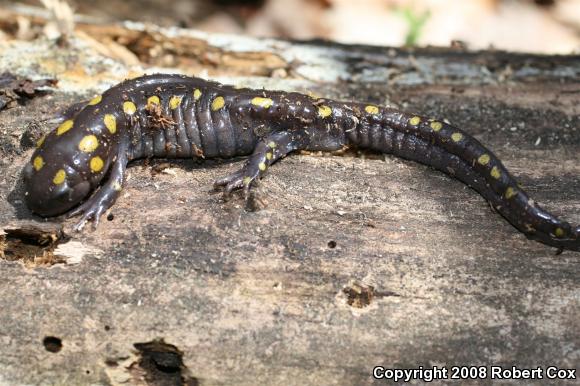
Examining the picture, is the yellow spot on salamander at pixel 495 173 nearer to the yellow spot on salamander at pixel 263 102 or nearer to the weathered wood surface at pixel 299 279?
the weathered wood surface at pixel 299 279

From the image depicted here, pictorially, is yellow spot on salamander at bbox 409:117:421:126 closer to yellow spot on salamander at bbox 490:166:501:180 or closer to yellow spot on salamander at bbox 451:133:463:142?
yellow spot on salamander at bbox 451:133:463:142

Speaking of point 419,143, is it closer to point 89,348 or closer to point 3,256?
point 89,348

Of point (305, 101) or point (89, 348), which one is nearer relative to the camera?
point (89, 348)

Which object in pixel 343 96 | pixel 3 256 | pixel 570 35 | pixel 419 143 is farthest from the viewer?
pixel 570 35

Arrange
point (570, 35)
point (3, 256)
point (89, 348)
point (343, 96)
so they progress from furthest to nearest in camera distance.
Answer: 1. point (570, 35)
2. point (343, 96)
3. point (3, 256)
4. point (89, 348)

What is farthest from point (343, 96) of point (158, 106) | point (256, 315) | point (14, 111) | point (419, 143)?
point (14, 111)

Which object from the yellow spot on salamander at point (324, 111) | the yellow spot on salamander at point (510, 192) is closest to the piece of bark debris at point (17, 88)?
the yellow spot on salamander at point (324, 111)

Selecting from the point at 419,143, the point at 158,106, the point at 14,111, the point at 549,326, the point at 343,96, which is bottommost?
the point at 549,326

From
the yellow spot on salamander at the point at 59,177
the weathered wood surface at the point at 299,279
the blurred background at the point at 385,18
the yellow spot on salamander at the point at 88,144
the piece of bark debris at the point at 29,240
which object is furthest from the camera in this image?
the blurred background at the point at 385,18
